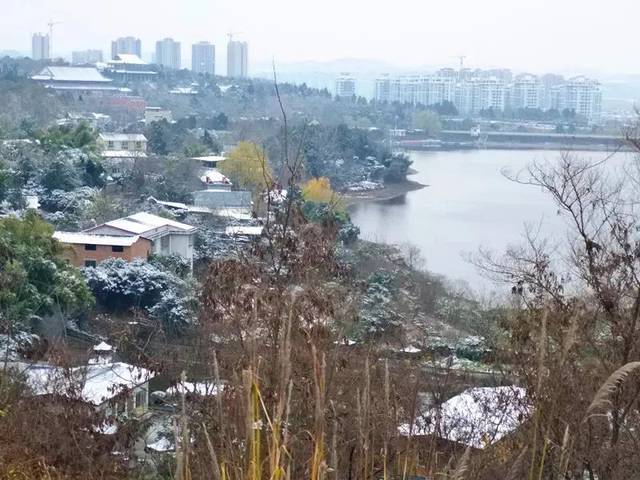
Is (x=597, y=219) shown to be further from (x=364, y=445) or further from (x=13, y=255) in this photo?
(x=13, y=255)

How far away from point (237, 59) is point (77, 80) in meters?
12.0

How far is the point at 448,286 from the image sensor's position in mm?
7207

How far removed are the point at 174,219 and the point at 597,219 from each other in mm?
6389

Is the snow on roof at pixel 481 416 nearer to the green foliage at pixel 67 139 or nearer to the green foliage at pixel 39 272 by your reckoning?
the green foliage at pixel 39 272

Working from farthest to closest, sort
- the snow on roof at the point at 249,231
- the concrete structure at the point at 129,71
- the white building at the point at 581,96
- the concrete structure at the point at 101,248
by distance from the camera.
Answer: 1. the white building at the point at 581,96
2. the concrete structure at the point at 129,71
3. the concrete structure at the point at 101,248
4. the snow on roof at the point at 249,231

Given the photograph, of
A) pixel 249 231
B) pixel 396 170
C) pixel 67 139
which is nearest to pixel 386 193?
pixel 396 170

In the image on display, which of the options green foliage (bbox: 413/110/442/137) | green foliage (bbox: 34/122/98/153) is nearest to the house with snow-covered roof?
green foliage (bbox: 34/122/98/153)

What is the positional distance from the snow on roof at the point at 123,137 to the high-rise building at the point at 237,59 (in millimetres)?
20147

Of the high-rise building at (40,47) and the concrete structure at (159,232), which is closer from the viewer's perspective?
the concrete structure at (159,232)

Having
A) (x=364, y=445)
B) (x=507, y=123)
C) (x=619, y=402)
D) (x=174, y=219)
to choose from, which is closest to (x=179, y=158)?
(x=174, y=219)

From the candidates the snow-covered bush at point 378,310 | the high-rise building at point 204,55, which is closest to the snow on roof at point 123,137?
the snow-covered bush at point 378,310

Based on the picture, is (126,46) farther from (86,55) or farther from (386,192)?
(386,192)

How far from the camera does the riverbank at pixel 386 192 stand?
12264mm

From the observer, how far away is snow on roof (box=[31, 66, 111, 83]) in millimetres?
22844
